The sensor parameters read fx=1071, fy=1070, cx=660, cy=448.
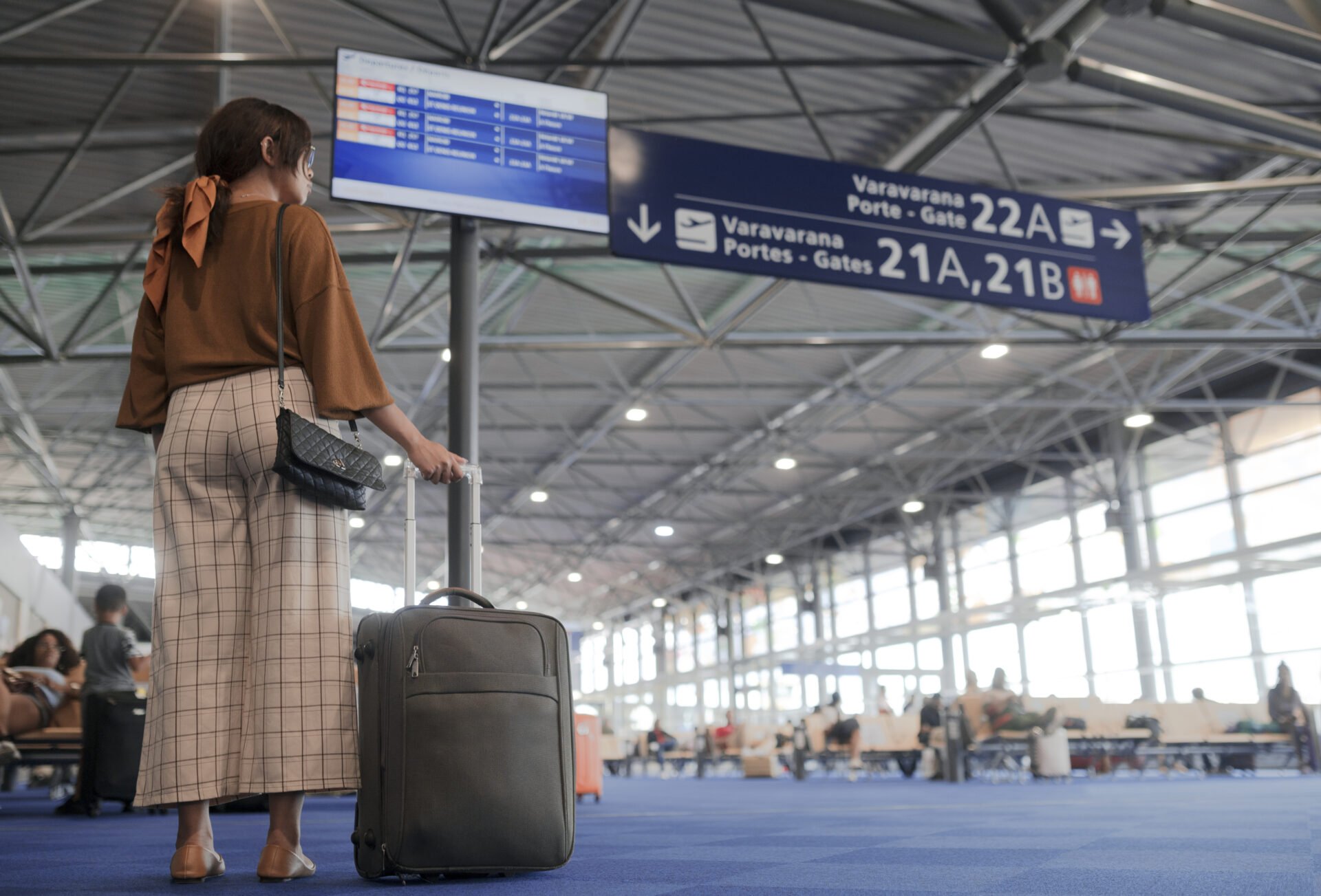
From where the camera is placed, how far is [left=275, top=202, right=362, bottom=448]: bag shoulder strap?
240cm

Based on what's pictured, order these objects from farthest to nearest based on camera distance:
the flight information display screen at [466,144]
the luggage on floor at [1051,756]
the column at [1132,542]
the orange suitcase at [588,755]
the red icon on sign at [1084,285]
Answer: the column at [1132,542], the luggage on floor at [1051,756], the orange suitcase at [588,755], the red icon on sign at [1084,285], the flight information display screen at [466,144]

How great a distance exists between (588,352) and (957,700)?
738 cm

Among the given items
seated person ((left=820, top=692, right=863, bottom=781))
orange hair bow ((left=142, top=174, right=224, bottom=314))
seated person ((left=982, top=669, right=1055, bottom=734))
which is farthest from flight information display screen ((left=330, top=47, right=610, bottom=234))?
seated person ((left=820, top=692, right=863, bottom=781))

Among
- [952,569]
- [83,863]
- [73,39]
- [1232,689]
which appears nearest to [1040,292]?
[83,863]

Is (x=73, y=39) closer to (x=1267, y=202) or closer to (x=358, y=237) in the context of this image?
(x=358, y=237)

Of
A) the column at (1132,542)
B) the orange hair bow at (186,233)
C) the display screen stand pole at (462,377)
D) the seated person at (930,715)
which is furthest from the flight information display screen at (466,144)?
the column at (1132,542)

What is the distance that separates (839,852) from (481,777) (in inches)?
54.3

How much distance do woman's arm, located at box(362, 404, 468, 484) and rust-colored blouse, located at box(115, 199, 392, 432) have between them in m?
0.03

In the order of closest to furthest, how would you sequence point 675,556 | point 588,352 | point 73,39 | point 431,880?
point 431,880 < point 73,39 < point 588,352 < point 675,556

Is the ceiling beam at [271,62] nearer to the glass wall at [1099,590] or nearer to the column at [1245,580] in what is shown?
the glass wall at [1099,590]

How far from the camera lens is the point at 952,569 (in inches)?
1053

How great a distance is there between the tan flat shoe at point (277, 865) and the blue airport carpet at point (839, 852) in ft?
0.11

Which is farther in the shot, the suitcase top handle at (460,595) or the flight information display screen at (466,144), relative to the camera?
the flight information display screen at (466,144)

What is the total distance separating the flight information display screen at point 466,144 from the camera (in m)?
5.54
